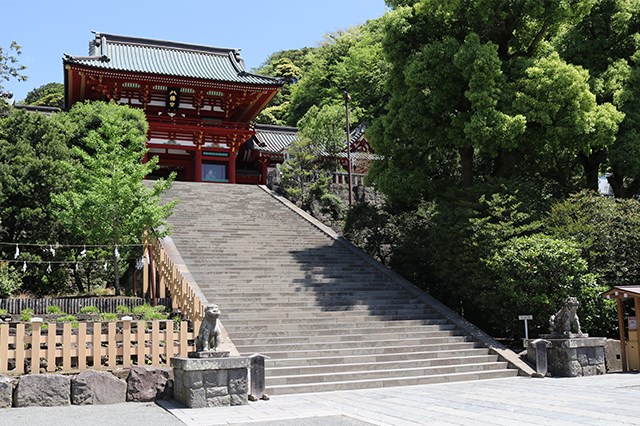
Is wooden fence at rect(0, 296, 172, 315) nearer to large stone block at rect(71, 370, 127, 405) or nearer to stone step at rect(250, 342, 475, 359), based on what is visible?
stone step at rect(250, 342, 475, 359)

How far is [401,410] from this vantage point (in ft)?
26.3

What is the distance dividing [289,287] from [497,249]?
4721mm

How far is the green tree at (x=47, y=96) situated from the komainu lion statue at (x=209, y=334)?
42.8m

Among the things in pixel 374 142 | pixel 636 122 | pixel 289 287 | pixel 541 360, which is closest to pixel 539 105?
pixel 636 122

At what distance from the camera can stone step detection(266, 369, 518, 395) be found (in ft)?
32.2

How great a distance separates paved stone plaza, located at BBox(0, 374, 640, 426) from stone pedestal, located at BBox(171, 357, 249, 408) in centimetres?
19

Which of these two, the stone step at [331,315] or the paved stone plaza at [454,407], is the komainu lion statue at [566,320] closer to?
the paved stone plaza at [454,407]

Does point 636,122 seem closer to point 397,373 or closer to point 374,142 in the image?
point 374,142

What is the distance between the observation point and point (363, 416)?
761cm

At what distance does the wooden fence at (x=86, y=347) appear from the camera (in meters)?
8.84

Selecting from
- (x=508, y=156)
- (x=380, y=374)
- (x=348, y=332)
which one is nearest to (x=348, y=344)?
(x=348, y=332)

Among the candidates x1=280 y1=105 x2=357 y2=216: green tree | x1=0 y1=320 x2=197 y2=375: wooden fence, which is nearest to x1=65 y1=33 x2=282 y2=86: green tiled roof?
x1=280 y1=105 x2=357 y2=216: green tree

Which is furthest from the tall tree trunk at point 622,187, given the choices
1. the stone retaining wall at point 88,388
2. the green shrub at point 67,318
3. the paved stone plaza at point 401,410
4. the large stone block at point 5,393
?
the large stone block at point 5,393

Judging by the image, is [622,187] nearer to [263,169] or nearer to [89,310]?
[89,310]
